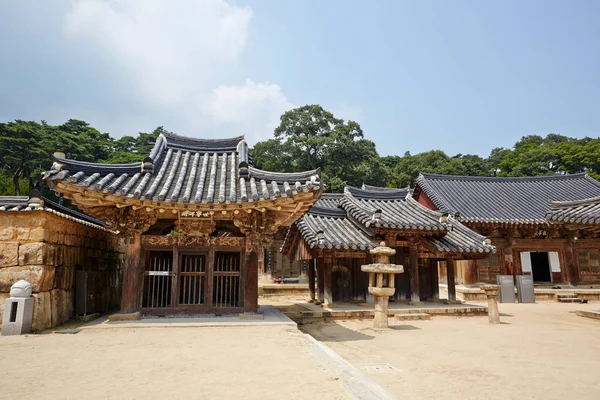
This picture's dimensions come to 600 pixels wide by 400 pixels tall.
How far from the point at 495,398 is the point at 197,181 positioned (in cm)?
891

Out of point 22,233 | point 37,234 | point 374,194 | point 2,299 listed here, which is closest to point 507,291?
point 374,194

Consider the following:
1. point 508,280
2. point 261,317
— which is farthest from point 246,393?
point 508,280

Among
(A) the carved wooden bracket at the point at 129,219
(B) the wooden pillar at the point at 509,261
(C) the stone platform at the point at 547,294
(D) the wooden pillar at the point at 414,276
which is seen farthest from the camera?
(B) the wooden pillar at the point at 509,261

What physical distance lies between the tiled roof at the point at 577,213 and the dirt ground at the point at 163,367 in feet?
59.9

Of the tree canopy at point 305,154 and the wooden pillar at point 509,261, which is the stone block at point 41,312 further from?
the tree canopy at point 305,154

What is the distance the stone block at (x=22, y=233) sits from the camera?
350 inches

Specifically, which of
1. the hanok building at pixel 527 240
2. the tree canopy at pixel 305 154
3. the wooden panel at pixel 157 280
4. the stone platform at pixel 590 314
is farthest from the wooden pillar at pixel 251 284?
the tree canopy at pixel 305 154

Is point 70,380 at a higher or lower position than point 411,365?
higher

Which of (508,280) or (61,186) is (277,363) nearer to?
(61,186)

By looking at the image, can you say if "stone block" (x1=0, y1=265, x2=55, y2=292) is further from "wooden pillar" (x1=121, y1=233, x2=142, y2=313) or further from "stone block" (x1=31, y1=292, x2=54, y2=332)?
"wooden pillar" (x1=121, y1=233, x2=142, y2=313)

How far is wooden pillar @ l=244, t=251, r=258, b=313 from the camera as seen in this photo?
33.3ft

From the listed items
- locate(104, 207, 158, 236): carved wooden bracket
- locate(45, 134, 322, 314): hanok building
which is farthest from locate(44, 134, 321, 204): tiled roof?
locate(104, 207, 158, 236): carved wooden bracket

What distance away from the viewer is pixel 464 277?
2286 cm

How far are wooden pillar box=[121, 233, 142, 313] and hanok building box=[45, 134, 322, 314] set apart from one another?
0.02 metres
